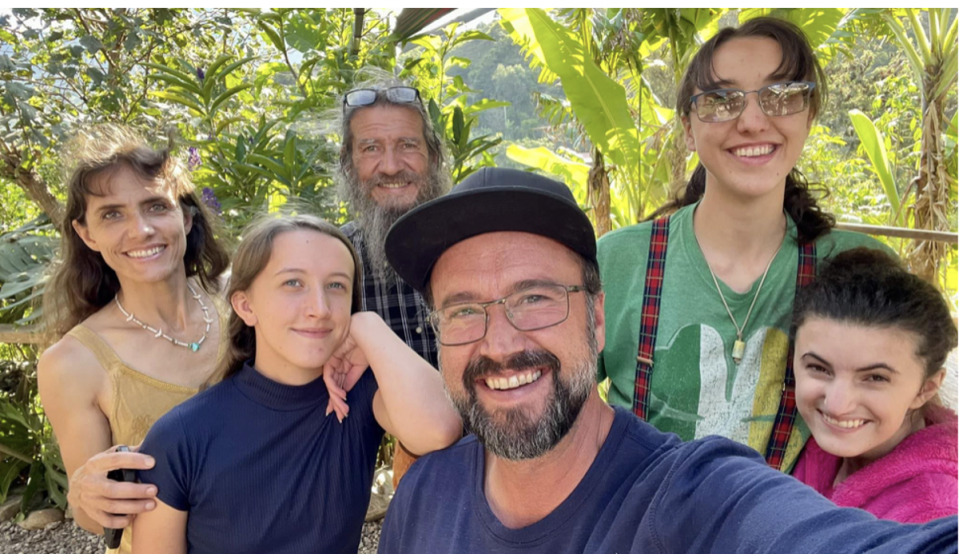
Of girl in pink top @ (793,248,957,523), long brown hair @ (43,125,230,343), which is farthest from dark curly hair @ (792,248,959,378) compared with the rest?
long brown hair @ (43,125,230,343)

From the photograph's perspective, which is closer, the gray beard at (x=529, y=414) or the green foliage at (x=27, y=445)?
the gray beard at (x=529, y=414)

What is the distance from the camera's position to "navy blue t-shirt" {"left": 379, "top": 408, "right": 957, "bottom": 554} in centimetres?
84

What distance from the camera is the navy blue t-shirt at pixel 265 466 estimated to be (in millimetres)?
1701

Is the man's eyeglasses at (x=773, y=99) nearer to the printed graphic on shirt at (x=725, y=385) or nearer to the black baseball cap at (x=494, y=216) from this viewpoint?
the printed graphic on shirt at (x=725, y=385)

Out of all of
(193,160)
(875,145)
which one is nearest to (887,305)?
(193,160)

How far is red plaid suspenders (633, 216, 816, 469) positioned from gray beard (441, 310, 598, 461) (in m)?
0.51

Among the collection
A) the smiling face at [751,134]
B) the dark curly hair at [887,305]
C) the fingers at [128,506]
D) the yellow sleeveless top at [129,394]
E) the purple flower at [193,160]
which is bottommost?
the fingers at [128,506]

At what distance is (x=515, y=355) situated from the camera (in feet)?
4.10

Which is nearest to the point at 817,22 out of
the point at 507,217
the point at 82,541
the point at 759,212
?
the point at 759,212

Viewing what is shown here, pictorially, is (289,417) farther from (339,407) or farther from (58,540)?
(58,540)

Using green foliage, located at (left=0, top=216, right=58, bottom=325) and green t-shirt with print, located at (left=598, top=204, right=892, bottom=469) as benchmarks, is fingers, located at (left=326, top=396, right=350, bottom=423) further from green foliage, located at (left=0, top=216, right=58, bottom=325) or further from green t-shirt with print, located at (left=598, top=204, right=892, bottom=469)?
green foliage, located at (left=0, top=216, right=58, bottom=325)

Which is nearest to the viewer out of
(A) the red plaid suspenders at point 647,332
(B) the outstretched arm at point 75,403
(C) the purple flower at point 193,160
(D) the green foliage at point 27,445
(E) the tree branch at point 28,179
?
(A) the red plaid suspenders at point 647,332

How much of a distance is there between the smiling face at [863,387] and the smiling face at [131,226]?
192cm

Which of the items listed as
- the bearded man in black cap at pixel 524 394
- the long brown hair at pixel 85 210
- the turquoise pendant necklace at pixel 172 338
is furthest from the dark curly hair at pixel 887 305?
the long brown hair at pixel 85 210
